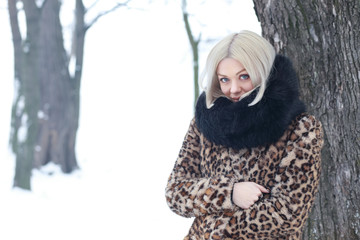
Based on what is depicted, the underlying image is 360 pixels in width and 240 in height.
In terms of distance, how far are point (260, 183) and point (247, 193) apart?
0.36 ft

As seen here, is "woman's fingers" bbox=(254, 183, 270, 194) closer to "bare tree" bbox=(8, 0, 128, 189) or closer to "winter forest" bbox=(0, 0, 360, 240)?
"winter forest" bbox=(0, 0, 360, 240)

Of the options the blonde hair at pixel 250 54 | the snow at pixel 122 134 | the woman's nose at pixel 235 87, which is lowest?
the snow at pixel 122 134

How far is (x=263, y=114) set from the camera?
2355 mm

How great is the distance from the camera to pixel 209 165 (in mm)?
2641

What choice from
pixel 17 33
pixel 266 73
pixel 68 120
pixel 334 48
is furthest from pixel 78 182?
pixel 266 73

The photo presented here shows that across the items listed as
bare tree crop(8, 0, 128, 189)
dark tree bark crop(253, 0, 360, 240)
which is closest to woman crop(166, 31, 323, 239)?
dark tree bark crop(253, 0, 360, 240)

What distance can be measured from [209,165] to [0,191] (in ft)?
30.0

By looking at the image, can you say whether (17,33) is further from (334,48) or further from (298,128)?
(298,128)

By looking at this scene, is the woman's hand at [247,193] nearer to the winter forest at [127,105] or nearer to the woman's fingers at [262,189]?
the woman's fingers at [262,189]

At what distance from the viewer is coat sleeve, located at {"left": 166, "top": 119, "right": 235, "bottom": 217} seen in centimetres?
244

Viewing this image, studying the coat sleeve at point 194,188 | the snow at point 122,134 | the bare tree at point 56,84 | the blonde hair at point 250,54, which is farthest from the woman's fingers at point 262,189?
the bare tree at point 56,84

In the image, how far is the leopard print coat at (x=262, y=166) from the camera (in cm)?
233

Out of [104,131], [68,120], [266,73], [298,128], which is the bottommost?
[104,131]

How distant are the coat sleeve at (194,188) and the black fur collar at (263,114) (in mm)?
219
